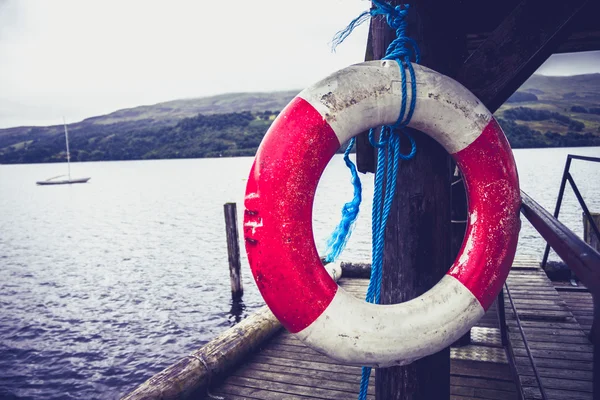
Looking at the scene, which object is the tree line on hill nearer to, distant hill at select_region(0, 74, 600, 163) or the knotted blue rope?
distant hill at select_region(0, 74, 600, 163)

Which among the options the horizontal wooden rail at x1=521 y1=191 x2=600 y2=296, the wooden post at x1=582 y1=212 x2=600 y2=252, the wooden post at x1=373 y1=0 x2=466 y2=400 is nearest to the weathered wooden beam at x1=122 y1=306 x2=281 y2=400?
the wooden post at x1=373 y1=0 x2=466 y2=400

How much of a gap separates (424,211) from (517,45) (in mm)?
720

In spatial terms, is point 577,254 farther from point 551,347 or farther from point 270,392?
point 270,392

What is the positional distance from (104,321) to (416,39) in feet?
30.2

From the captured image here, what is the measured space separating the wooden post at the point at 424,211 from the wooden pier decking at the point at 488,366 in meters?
0.88

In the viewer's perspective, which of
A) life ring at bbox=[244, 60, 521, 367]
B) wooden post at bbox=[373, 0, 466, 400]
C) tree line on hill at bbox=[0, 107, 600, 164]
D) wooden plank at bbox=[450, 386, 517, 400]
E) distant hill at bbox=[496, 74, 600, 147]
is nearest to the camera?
life ring at bbox=[244, 60, 521, 367]

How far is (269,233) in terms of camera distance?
58.0 inches

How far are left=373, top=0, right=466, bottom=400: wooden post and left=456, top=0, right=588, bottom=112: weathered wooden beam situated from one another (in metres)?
0.11

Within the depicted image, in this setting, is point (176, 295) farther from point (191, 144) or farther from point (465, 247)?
point (191, 144)

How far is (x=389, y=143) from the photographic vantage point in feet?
5.66

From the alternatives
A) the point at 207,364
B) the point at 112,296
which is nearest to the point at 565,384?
the point at 207,364

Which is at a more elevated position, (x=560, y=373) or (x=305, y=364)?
(x=560, y=373)

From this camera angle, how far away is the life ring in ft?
4.83

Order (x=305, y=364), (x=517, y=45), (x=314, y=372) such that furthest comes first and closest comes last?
(x=305, y=364), (x=314, y=372), (x=517, y=45)
